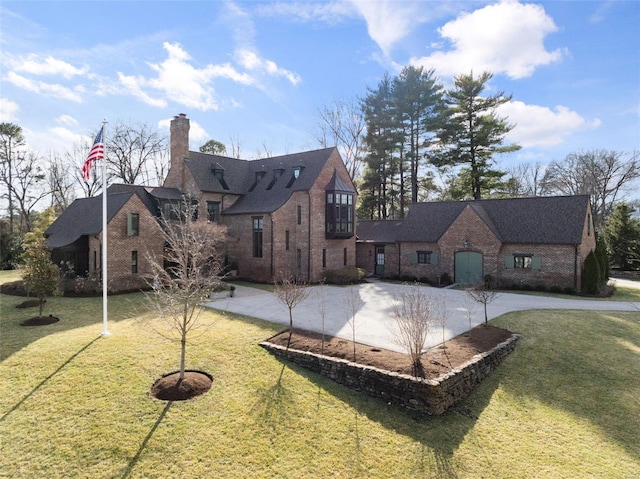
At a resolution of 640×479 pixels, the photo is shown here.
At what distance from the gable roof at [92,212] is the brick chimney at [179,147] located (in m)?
1.12

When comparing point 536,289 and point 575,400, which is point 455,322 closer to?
point 575,400

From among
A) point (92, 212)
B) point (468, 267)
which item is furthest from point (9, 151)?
point (468, 267)

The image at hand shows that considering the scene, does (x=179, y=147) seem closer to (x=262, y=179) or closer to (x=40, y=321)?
(x=262, y=179)

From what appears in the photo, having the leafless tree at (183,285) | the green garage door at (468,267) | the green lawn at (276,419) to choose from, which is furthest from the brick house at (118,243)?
the green garage door at (468,267)

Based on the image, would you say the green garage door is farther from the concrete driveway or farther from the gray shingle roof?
the gray shingle roof

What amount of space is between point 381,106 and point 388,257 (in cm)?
2029

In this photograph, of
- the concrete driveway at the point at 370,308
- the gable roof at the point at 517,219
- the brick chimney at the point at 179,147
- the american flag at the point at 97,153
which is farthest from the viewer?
the brick chimney at the point at 179,147

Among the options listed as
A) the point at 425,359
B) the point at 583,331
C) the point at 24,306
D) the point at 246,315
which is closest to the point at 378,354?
the point at 425,359

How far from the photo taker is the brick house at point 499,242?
22.4 metres

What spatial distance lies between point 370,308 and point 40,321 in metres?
13.6

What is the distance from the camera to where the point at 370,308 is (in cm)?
1728

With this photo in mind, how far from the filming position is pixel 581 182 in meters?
47.8

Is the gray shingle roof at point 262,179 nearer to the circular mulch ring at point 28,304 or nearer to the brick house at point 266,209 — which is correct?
the brick house at point 266,209

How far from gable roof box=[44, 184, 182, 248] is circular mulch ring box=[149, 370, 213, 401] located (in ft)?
43.6
